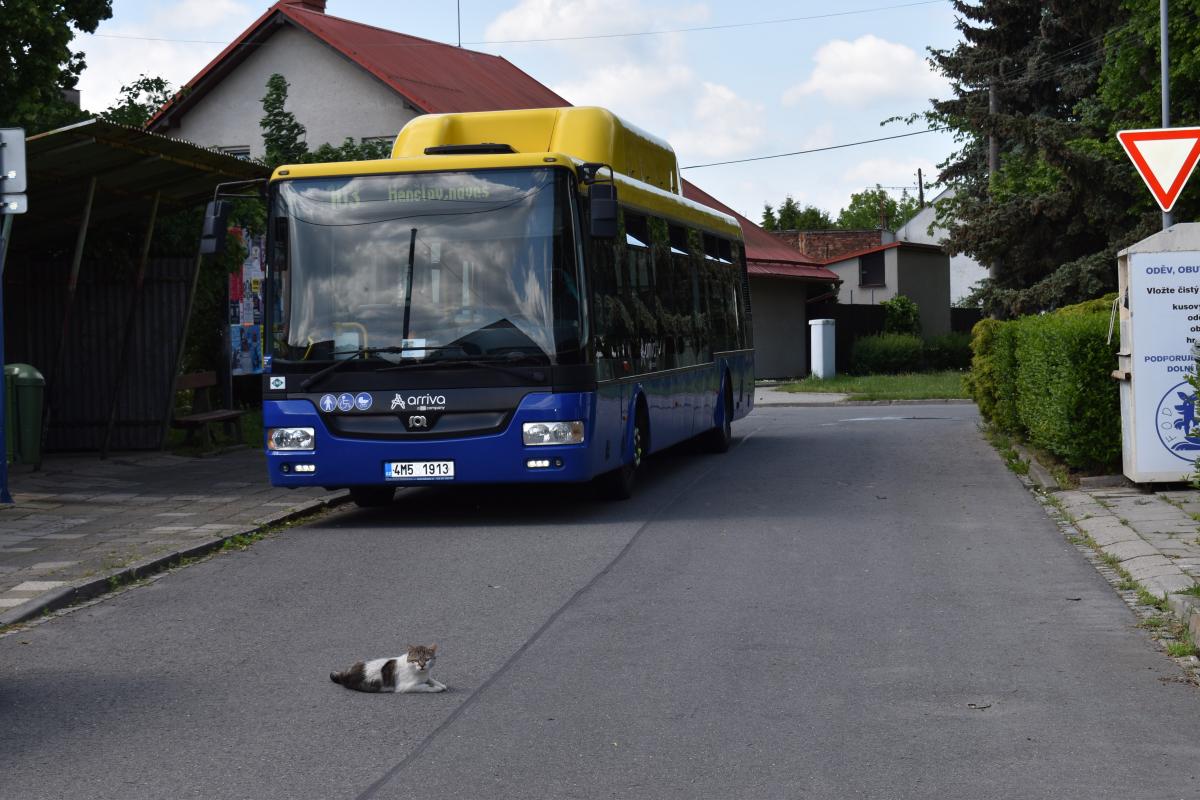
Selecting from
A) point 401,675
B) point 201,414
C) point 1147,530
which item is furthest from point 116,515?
point 1147,530

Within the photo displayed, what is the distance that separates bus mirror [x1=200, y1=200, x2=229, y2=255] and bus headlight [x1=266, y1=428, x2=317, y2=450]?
1537 millimetres

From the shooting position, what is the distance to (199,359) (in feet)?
79.8

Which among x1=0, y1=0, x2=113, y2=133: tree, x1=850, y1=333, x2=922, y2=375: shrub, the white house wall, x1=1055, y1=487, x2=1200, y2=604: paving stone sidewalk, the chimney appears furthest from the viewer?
x1=850, y1=333, x2=922, y2=375: shrub

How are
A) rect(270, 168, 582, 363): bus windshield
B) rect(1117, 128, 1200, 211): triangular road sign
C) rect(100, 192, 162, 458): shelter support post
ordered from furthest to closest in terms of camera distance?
rect(100, 192, 162, 458): shelter support post
rect(270, 168, 582, 363): bus windshield
rect(1117, 128, 1200, 211): triangular road sign

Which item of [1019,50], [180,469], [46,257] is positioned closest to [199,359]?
[46,257]

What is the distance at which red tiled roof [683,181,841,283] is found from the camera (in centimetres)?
4472

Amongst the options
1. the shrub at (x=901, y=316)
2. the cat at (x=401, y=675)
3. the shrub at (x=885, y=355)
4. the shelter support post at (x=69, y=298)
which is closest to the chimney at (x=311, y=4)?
the shrub at (x=885, y=355)

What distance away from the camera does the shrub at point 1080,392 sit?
1347cm

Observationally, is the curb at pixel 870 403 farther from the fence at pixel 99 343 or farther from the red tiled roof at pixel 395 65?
the fence at pixel 99 343

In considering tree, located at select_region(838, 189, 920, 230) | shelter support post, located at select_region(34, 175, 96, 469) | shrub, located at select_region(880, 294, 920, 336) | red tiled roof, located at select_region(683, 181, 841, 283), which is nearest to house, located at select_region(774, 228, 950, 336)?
shrub, located at select_region(880, 294, 920, 336)

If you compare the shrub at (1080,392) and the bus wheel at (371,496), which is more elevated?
the shrub at (1080,392)

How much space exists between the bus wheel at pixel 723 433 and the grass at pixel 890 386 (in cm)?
1091

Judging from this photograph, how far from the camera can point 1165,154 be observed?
11703mm

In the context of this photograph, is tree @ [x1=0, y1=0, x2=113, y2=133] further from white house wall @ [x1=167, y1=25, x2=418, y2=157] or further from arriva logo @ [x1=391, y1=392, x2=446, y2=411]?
white house wall @ [x1=167, y1=25, x2=418, y2=157]
